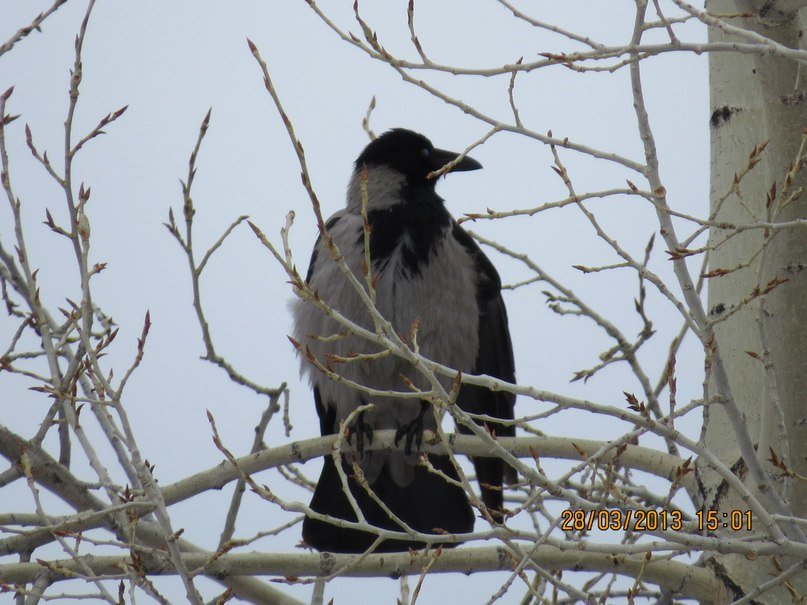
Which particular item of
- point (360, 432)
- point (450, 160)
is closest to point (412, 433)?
point (360, 432)

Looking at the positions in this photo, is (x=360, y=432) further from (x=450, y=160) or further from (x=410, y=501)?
(x=450, y=160)

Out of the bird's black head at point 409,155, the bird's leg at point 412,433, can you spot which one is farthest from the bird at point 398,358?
the bird's black head at point 409,155

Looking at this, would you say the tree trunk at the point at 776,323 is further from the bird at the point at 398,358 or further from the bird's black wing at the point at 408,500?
the bird's black wing at the point at 408,500

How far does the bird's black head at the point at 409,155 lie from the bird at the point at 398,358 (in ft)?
0.58

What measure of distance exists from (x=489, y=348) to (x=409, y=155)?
1136mm

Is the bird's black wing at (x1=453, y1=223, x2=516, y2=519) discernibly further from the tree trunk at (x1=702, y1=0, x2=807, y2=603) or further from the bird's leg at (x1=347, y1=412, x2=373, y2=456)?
the tree trunk at (x1=702, y1=0, x2=807, y2=603)

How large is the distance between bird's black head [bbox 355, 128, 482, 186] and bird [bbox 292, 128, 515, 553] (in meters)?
0.18

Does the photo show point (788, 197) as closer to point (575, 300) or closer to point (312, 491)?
point (575, 300)

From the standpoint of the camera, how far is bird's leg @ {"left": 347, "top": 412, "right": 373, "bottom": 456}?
461 centimetres

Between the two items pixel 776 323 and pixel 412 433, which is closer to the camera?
pixel 776 323

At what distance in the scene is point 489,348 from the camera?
17.1ft

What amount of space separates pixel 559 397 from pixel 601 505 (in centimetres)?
33

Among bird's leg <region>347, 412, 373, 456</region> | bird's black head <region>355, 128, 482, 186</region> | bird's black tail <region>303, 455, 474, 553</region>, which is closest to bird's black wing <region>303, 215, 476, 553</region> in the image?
bird's black tail <region>303, 455, 474, 553</region>

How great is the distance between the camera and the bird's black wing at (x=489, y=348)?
500 cm
